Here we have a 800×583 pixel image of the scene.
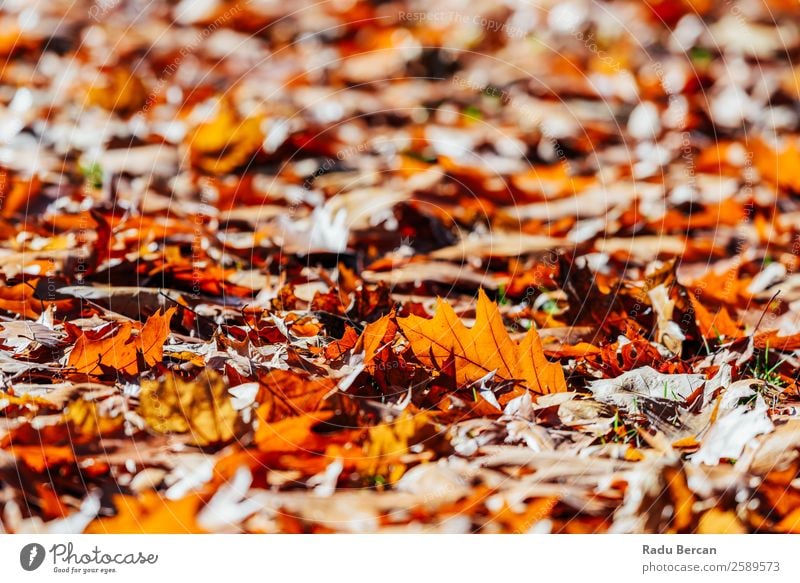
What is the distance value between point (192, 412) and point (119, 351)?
263 mm

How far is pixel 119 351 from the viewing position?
1659mm

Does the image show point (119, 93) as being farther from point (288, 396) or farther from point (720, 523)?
point (720, 523)

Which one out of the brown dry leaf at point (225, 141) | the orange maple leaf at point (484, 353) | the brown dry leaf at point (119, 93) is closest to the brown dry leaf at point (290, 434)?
the orange maple leaf at point (484, 353)

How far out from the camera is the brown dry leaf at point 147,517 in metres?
1.38

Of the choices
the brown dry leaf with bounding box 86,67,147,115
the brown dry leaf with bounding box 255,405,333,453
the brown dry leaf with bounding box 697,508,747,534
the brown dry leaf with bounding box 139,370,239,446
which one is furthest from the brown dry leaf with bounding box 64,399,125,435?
the brown dry leaf with bounding box 86,67,147,115

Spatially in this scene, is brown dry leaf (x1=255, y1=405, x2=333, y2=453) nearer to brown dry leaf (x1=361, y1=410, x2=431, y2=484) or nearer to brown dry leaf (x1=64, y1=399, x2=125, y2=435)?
brown dry leaf (x1=361, y1=410, x2=431, y2=484)

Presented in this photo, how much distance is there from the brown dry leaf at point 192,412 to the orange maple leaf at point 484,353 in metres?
0.37

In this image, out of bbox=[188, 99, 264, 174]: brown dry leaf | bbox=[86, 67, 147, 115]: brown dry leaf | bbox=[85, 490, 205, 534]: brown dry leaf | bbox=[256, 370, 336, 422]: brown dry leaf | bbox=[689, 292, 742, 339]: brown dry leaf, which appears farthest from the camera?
bbox=[86, 67, 147, 115]: brown dry leaf

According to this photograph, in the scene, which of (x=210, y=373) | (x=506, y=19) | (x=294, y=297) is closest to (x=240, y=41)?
(x=506, y=19)

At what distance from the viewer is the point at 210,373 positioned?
5.34 feet

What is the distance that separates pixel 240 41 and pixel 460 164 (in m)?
0.99

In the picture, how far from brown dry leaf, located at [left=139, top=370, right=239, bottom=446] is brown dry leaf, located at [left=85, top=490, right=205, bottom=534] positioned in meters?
0.11

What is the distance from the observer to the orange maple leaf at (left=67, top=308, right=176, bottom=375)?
1.64 meters

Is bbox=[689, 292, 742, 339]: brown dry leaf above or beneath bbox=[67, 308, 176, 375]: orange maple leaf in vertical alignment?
beneath
